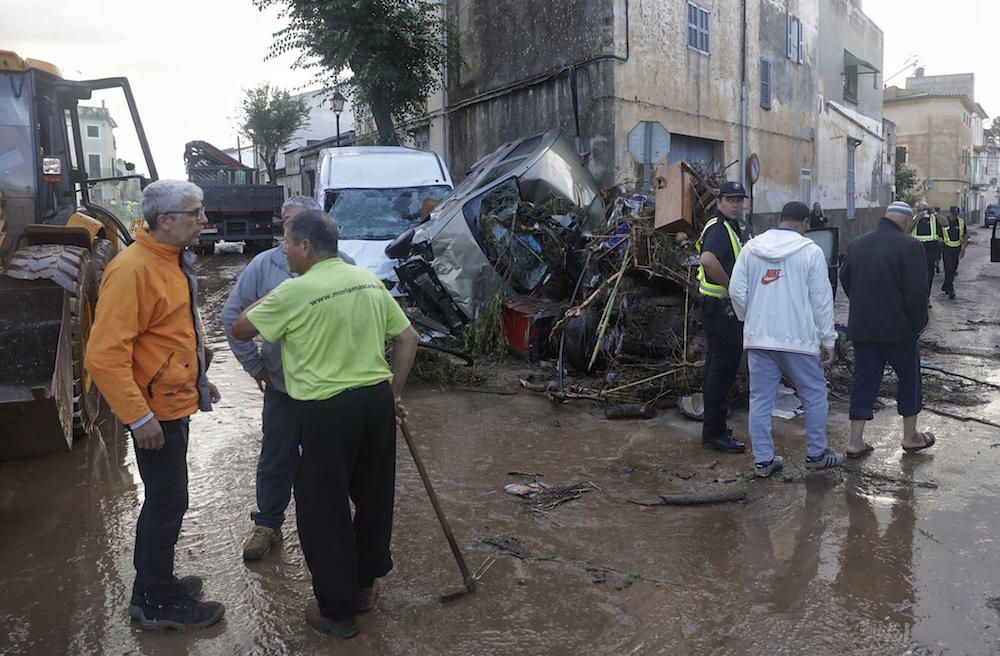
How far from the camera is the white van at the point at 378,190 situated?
10695 mm

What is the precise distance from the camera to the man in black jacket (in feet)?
16.5

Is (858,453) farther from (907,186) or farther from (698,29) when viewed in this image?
(907,186)

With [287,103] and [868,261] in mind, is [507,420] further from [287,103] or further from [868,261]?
[287,103]

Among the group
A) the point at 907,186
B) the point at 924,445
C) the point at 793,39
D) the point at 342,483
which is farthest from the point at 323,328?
the point at 907,186

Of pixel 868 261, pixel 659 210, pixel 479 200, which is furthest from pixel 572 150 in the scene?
pixel 868 261

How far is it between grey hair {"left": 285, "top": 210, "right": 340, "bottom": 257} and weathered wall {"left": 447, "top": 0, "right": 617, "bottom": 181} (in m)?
11.7

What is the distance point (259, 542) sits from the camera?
12.7 feet

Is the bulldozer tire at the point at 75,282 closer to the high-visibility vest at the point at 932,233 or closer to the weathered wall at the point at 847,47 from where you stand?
the high-visibility vest at the point at 932,233

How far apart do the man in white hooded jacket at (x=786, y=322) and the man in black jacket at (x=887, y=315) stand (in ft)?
1.64

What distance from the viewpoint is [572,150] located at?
37.2 feet

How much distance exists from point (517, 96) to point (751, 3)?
6042 millimetres

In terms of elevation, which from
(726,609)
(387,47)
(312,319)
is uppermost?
(387,47)

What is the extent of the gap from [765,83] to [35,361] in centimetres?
1729

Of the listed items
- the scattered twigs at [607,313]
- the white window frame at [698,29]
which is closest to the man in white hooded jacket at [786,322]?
the scattered twigs at [607,313]
